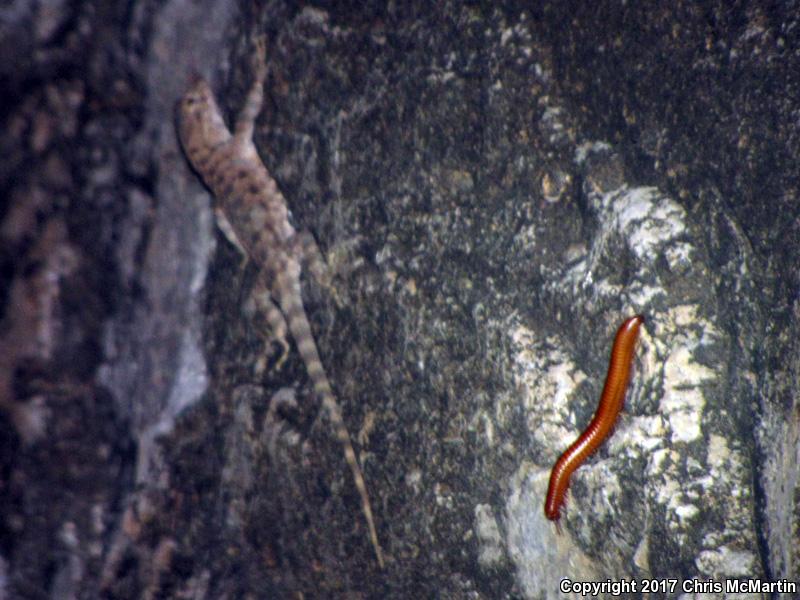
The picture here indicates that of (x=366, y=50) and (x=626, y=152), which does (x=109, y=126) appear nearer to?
(x=366, y=50)

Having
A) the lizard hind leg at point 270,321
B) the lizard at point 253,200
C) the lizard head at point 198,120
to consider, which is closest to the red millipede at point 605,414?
the lizard at point 253,200

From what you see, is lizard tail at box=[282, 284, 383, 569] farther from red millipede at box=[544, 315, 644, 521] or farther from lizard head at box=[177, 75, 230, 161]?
lizard head at box=[177, 75, 230, 161]

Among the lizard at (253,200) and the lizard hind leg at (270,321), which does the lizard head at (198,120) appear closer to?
the lizard at (253,200)

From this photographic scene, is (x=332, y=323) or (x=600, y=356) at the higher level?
(x=332, y=323)

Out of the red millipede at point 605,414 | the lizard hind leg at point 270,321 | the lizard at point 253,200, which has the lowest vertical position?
the red millipede at point 605,414

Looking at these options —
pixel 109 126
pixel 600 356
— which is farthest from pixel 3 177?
pixel 600 356

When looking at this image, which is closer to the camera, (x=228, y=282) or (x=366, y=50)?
(x=366, y=50)
